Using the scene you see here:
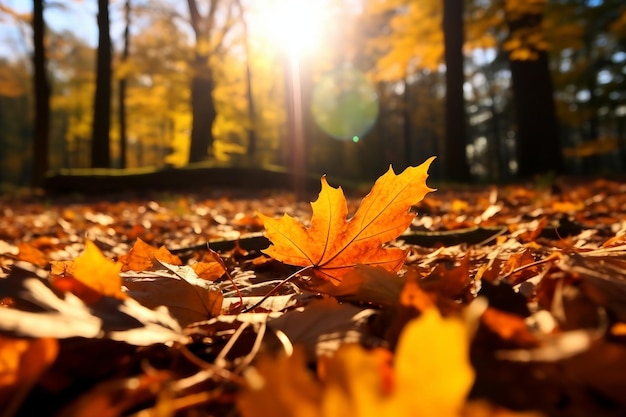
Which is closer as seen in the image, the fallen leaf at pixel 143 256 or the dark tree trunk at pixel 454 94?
the fallen leaf at pixel 143 256

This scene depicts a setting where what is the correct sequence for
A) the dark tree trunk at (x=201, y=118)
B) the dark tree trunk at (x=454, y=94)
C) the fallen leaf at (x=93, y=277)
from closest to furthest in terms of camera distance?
the fallen leaf at (x=93, y=277) < the dark tree trunk at (x=454, y=94) < the dark tree trunk at (x=201, y=118)

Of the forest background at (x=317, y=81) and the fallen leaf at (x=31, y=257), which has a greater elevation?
the forest background at (x=317, y=81)

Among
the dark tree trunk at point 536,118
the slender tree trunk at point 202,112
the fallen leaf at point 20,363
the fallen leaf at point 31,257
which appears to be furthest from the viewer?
the slender tree trunk at point 202,112

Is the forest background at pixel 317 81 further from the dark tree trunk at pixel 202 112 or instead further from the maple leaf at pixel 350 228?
the maple leaf at pixel 350 228

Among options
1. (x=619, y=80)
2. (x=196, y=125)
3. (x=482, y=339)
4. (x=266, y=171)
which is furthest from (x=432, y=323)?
(x=619, y=80)

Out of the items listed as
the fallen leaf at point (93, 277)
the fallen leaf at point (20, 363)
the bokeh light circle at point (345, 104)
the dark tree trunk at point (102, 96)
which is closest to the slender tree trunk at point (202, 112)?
the dark tree trunk at point (102, 96)

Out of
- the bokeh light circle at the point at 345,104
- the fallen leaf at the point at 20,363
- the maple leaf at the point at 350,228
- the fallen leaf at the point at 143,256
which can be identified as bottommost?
the fallen leaf at the point at 20,363

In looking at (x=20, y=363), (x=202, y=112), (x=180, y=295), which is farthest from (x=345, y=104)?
(x=20, y=363)

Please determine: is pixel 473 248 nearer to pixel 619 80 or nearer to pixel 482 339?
pixel 482 339
